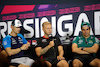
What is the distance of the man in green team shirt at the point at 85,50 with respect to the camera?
1897mm

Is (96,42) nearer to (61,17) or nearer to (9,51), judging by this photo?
(61,17)

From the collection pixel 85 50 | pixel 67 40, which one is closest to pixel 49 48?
pixel 67 40

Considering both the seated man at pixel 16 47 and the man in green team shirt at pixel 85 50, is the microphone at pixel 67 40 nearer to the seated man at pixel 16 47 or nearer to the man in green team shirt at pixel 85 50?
the man in green team shirt at pixel 85 50

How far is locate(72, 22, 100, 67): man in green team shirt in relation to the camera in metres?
1.90

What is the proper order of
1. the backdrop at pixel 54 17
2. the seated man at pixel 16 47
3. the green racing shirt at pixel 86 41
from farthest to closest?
the backdrop at pixel 54 17 < the green racing shirt at pixel 86 41 < the seated man at pixel 16 47

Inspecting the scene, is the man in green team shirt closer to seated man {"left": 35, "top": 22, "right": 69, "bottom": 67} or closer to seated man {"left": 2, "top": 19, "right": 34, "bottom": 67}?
seated man {"left": 35, "top": 22, "right": 69, "bottom": 67}

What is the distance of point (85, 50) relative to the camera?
2023mm

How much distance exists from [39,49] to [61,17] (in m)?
0.90

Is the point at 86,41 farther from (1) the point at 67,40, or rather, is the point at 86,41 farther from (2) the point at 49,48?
(2) the point at 49,48

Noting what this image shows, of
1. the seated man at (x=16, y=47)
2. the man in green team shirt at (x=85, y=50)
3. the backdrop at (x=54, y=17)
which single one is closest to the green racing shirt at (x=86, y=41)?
the man in green team shirt at (x=85, y=50)

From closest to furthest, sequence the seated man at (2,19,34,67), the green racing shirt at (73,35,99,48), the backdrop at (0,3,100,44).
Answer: the seated man at (2,19,34,67), the green racing shirt at (73,35,99,48), the backdrop at (0,3,100,44)

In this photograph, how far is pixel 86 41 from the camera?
2137mm


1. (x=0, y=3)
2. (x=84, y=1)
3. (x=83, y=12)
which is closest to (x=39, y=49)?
(x=83, y=12)

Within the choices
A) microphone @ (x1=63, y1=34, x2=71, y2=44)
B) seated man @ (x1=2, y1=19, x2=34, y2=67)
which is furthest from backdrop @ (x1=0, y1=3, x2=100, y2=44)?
seated man @ (x1=2, y1=19, x2=34, y2=67)
